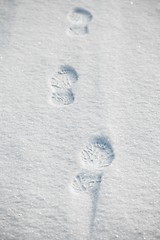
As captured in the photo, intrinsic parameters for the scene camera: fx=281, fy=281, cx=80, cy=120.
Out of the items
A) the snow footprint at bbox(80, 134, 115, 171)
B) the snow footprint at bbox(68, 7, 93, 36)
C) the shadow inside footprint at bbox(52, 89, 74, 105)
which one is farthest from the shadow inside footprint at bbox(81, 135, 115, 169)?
the snow footprint at bbox(68, 7, 93, 36)

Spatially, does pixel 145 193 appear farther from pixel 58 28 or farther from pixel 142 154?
pixel 58 28

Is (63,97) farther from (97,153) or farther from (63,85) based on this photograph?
(97,153)

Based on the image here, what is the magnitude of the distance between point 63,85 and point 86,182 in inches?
25.9

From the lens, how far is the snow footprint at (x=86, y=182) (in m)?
1.43

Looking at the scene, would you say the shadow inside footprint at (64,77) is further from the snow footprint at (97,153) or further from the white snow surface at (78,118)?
the snow footprint at (97,153)

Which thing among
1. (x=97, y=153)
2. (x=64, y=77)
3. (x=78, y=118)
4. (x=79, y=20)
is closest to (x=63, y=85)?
(x=64, y=77)

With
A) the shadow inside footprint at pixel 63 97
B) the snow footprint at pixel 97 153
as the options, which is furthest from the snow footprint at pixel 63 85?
the snow footprint at pixel 97 153

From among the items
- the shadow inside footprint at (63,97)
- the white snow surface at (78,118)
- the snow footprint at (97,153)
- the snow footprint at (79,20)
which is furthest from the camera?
the snow footprint at (79,20)

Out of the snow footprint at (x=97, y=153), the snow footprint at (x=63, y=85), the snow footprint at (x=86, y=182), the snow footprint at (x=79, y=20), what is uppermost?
the snow footprint at (x=79, y=20)

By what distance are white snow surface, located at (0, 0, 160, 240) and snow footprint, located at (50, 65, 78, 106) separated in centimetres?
1

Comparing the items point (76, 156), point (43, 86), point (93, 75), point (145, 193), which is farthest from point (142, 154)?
point (43, 86)

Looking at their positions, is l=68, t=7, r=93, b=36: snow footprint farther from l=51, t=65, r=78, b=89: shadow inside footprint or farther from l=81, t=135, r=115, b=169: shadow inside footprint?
l=81, t=135, r=115, b=169: shadow inside footprint

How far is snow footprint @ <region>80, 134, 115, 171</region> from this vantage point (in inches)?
59.3

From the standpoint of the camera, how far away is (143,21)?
7.07ft
